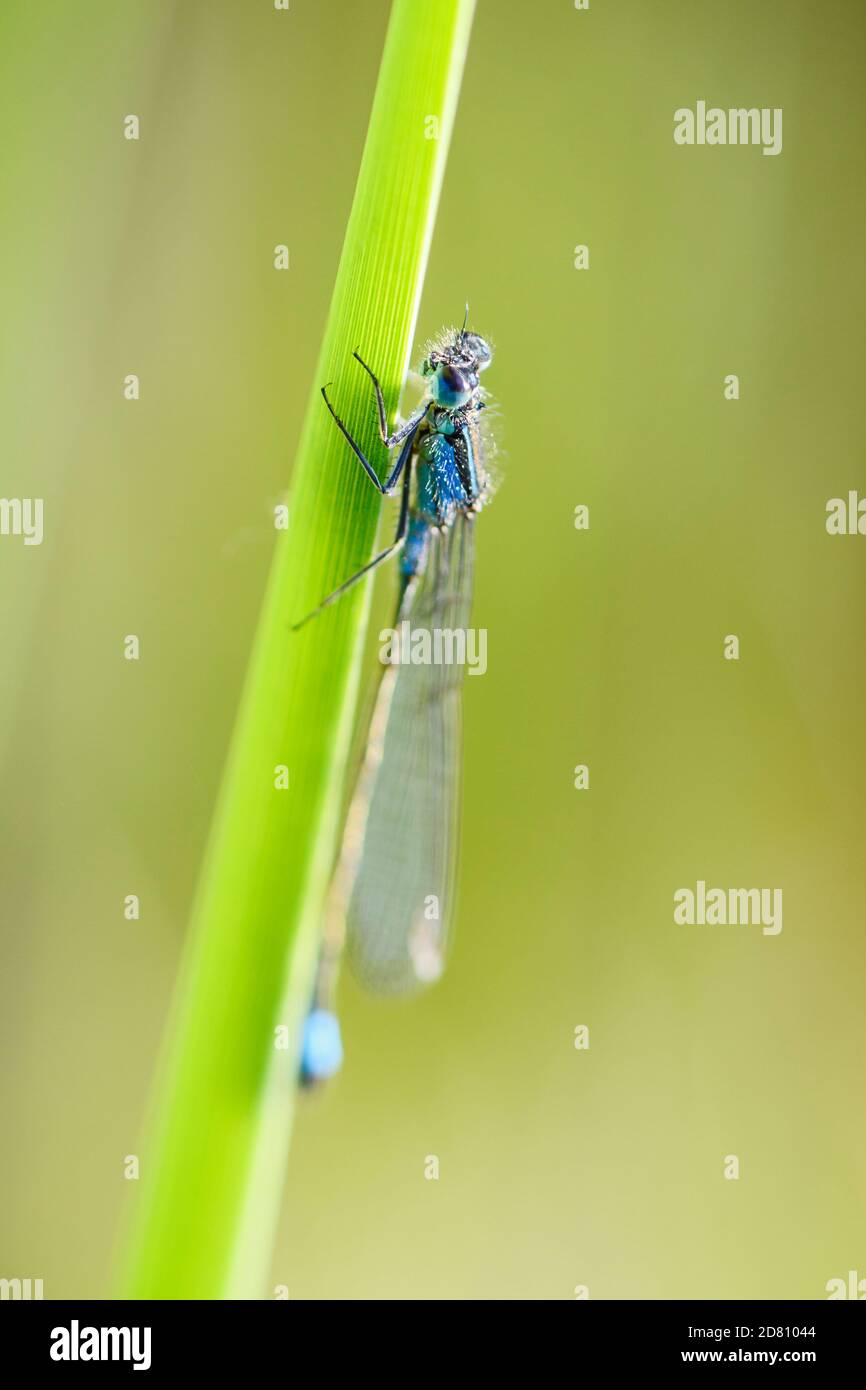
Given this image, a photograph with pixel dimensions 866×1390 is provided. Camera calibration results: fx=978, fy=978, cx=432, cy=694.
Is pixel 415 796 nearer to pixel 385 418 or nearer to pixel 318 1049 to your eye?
pixel 318 1049

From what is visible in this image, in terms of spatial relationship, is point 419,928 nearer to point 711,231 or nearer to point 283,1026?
point 283,1026

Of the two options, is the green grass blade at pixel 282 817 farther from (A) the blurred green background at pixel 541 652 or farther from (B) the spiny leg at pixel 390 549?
(A) the blurred green background at pixel 541 652

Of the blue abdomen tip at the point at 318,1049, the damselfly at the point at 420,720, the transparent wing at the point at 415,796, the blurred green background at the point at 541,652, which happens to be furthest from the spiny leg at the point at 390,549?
the blurred green background at the point at 541,652

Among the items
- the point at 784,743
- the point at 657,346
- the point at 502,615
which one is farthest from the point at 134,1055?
the point at 657,346

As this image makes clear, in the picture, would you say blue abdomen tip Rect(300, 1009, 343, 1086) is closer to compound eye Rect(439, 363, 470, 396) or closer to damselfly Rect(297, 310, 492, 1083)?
damselfly Rect(297, 310, 492, 1083)

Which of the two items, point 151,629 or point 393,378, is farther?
point 151,629

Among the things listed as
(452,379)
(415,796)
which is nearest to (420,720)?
(415,796)

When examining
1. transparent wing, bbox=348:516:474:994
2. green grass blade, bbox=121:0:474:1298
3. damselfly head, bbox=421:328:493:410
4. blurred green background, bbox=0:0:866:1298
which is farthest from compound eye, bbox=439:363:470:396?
blurred green background, bbox=0:0:866:1298
